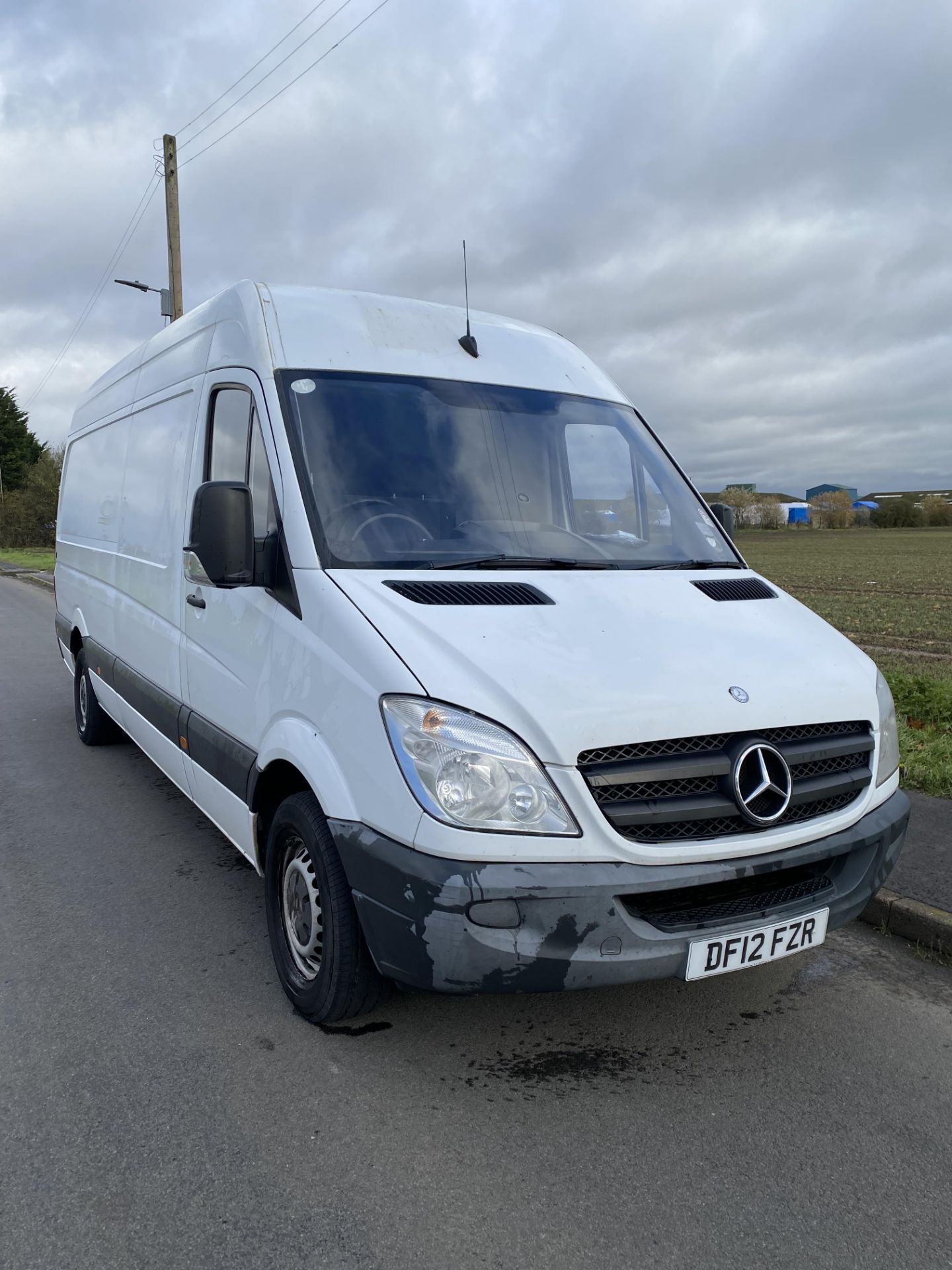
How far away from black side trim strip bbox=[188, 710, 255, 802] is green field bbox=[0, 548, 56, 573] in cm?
2827

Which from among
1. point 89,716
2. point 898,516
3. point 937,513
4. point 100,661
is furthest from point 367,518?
point 937,513

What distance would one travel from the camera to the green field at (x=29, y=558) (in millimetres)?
38241

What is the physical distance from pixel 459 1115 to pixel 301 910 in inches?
34.1

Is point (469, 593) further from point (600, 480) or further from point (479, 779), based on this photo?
point (600, 480)

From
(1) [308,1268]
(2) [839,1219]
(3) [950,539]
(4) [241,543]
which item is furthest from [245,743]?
(3) [950,539]

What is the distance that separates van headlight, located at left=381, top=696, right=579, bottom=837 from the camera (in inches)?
103

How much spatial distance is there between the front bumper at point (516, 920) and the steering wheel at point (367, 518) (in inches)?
40.5

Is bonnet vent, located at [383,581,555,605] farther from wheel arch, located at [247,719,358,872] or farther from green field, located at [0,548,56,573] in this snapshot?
green field, located at [0,548,56,573]

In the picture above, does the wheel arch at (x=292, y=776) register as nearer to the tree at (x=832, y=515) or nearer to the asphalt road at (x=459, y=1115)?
the asphalt road at (x=459, y=1115)

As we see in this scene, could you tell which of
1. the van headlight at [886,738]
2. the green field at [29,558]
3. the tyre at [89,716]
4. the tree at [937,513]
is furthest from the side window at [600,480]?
the tree at [937,513]

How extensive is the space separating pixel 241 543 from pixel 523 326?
2.04 meters

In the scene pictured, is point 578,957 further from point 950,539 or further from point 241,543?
point 950,539

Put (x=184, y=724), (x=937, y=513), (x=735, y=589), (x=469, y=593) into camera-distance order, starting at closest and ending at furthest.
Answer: (x=469, y=593), (x=735, y=589), (x=184, y=724), (x=937, y=513)

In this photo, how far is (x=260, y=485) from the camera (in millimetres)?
3590
